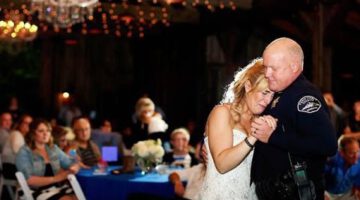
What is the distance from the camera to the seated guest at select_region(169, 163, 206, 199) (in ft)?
18.0

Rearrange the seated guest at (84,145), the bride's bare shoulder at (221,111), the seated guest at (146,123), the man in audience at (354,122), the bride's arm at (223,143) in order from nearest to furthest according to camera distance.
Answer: the bride's arm at (223,143), the bride's bare shoulder at (221,111), the seated guest at (84,145), the man in audience at (354,122), the seated guest at (146,123)

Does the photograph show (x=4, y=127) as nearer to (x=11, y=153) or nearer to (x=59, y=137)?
(x=11, y=153)

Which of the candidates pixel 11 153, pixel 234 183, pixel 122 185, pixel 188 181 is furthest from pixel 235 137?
pixel 11 153

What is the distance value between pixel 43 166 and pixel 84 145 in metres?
1.34

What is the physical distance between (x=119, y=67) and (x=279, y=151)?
15091 millimetres

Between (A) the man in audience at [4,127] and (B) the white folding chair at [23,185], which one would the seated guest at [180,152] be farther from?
(A) the man in audience at [4,127]

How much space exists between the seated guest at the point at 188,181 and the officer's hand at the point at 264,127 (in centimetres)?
253

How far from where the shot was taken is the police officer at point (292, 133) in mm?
2732

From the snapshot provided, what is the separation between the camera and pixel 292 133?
109 inches

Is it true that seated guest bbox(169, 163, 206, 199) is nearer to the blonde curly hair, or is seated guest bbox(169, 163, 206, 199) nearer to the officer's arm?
the blonde curly hair

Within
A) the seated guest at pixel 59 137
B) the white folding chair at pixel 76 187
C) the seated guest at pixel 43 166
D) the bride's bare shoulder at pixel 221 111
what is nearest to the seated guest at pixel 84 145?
the seated guest at pixel 59 137

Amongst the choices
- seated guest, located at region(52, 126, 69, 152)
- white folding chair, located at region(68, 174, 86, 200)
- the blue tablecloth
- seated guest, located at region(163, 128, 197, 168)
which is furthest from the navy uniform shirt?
seated guest, located at region(52, 126, 69, 152)

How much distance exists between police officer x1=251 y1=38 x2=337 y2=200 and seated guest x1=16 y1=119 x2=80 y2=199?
336cm

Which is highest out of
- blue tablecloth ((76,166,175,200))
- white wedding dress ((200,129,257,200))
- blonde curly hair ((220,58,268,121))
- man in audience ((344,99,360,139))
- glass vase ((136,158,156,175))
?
blonde curly hair ((220,58,268,121))
